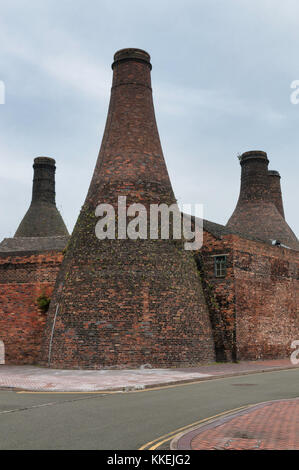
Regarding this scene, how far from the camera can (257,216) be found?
38250 millimetres

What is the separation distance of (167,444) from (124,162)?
16.8m

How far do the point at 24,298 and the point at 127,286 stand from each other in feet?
21.2

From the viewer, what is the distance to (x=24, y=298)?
24.0 metres

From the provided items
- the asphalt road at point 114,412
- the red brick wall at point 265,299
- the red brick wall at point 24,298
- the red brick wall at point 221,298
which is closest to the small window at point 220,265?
the red brick wall at point 221,298

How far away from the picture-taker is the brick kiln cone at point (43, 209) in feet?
126

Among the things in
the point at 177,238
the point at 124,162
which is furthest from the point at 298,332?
the point at 124,162

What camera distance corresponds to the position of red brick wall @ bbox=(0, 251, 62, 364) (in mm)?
23438

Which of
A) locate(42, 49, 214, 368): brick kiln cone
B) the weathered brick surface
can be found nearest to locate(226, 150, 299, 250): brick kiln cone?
the weathered brick surface

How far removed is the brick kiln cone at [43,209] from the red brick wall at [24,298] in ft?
44.1

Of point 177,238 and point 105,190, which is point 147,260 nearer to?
point 177,238

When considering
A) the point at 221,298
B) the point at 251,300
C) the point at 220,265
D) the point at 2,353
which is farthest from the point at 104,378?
the point at 251,300

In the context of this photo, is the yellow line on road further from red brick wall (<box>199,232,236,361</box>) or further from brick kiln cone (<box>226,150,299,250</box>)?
brick kiln cone (<box>226,150,299,250</box>)

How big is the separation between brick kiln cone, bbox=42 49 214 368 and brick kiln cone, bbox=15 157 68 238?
53.9ft

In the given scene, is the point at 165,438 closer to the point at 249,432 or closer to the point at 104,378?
the point at 249,432
